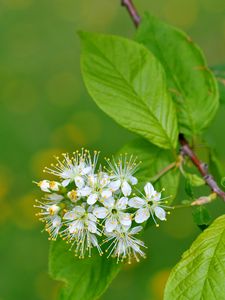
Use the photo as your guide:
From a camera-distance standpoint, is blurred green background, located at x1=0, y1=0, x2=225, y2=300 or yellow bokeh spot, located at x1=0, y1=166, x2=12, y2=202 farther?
yellow bokeh spot, located at x1=0, y1=166, x2=12, y2=202

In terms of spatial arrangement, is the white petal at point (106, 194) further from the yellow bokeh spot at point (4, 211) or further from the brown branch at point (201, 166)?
the yellow bokeh spot at point (4, 211)

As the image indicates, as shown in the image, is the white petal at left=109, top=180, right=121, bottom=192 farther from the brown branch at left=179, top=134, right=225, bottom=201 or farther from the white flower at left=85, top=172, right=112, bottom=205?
the brown branch at left=179, top=134, right=225, bottom=201

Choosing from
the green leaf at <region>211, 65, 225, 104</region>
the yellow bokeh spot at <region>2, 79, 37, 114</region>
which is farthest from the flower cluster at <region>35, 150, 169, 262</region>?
the yellow bokeh spot at <region>2, 79, 37, 114</region>

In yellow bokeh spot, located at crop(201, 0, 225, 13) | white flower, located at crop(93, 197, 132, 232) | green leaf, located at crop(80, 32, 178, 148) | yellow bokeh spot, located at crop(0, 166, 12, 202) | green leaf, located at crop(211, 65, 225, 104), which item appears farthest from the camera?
yellow bokeh spot, located at crop(201, 0, 225, 13)

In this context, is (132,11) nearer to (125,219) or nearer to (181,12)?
(125,219)

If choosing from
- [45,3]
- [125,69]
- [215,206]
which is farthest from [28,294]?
[45,3]

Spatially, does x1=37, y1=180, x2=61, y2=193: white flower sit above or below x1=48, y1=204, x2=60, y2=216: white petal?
above
